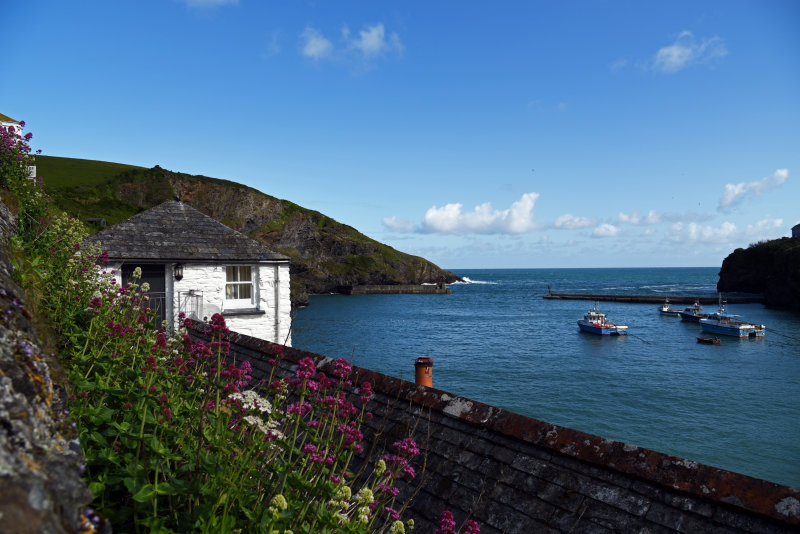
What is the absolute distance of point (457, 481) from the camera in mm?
4062

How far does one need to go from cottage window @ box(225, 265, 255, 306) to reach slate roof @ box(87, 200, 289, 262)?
0.77 m

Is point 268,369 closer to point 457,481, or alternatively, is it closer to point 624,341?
point 457,481

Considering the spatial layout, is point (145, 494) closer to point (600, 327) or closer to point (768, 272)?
point (600, 327)

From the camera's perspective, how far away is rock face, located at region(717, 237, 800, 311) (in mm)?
80375

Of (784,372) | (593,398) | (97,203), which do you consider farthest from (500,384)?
(97,203)

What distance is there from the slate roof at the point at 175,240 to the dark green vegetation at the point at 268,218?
66.8 metres

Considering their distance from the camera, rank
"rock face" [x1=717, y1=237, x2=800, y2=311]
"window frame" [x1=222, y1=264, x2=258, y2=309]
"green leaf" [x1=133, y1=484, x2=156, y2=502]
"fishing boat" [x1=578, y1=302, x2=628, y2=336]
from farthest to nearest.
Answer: "rock face" [x1=717, y1=237, x2=800, y2=311] < "fishing boat" [x1=578, y1=302, x2=628, y2=336] < "window frame" [x1=222, y1=264, x2=258, y2=309] < "green leaf" [x1=133, y1=484, x2=156, y2=502]

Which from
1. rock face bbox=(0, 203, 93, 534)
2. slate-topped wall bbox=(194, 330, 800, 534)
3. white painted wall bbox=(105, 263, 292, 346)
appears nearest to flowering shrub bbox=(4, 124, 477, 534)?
rock face bbox=(0, 203, 93, 534)

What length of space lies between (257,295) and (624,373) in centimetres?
3225

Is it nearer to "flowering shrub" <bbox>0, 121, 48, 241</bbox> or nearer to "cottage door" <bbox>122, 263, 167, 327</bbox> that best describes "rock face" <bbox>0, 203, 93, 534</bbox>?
"flowering shrub" <bbox>0, 121, 48, 241</bbox>

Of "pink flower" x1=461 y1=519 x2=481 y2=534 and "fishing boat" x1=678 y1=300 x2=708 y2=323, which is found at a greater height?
"pink flower" x1=461 y1=519 x2=481 y2=534

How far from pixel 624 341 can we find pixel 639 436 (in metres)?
30.2

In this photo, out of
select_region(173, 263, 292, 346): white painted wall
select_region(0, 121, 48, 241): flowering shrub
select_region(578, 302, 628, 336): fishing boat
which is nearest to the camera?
select_region(0, 121, 48, 241): flowering shrub

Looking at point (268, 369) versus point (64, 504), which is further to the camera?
point (268, 369)
